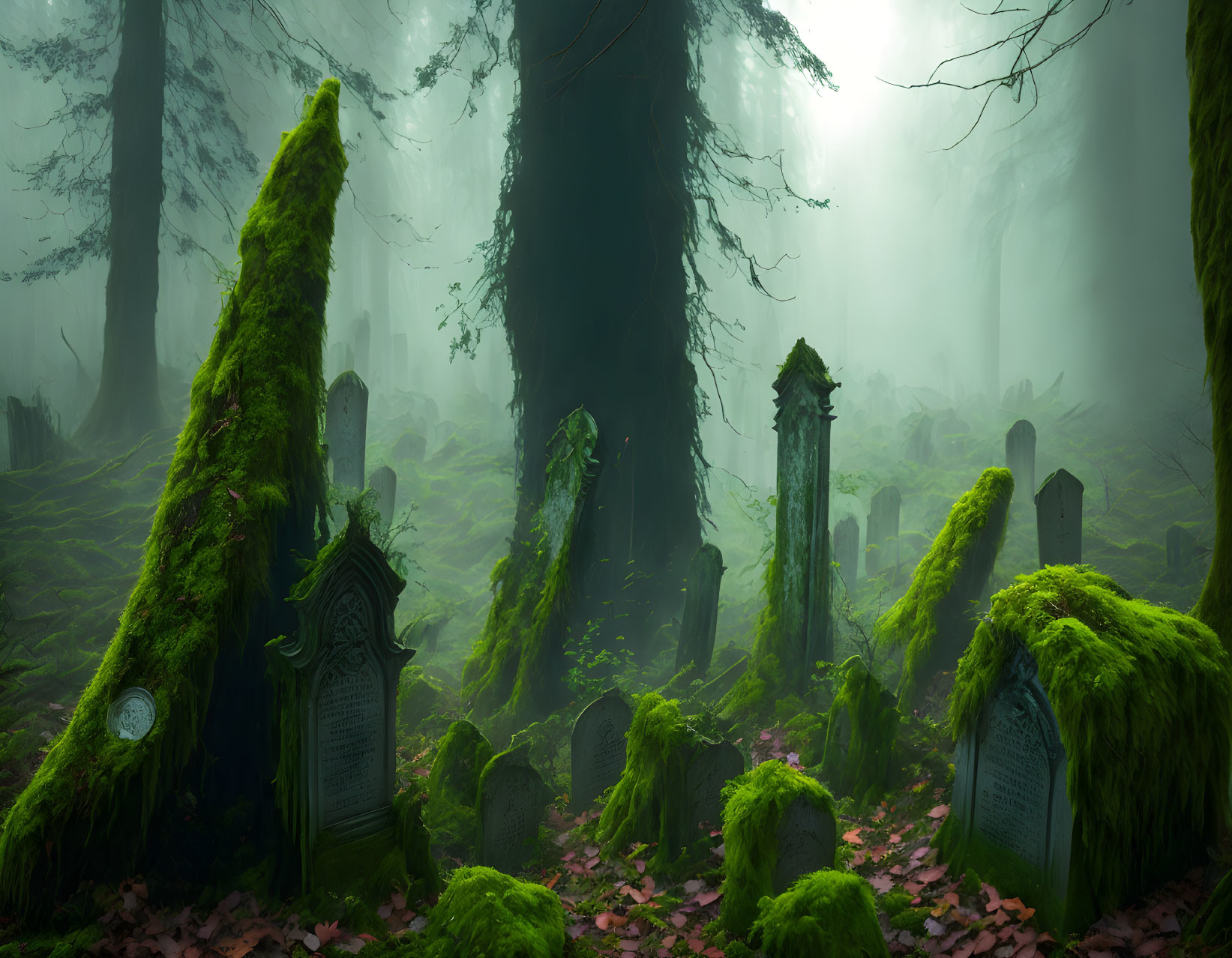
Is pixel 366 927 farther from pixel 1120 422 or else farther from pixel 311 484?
pixel 1120 422

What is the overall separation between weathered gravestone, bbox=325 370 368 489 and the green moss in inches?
163

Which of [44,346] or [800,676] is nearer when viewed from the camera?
[800,676]

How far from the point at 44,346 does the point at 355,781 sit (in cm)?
4044

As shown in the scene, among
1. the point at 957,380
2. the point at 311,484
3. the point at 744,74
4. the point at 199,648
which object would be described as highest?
the point at 744,74

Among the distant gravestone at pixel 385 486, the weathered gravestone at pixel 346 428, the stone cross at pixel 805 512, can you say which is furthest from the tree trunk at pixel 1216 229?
the distant gravestone at pixel 385 486

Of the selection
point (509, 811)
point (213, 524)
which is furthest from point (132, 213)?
point (509, 811)

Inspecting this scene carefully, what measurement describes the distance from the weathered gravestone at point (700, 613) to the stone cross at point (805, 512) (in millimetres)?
1192

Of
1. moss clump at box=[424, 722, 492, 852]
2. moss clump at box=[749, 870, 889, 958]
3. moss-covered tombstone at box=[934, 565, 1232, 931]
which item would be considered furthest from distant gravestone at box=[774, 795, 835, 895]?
moss clump at box=[424, 722, 492, 852]

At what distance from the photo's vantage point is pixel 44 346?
32.4m

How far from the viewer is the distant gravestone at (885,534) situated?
15680mm

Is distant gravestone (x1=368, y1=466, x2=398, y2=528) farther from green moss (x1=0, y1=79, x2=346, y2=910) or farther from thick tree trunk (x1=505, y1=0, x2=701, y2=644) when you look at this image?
green moss (x1=0, y1=79, x2=346, y2=910)

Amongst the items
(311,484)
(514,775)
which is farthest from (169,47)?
(514,775)

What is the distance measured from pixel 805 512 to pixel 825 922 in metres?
4.98

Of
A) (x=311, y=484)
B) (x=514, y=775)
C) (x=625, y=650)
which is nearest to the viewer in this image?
(x=311, y=484)
